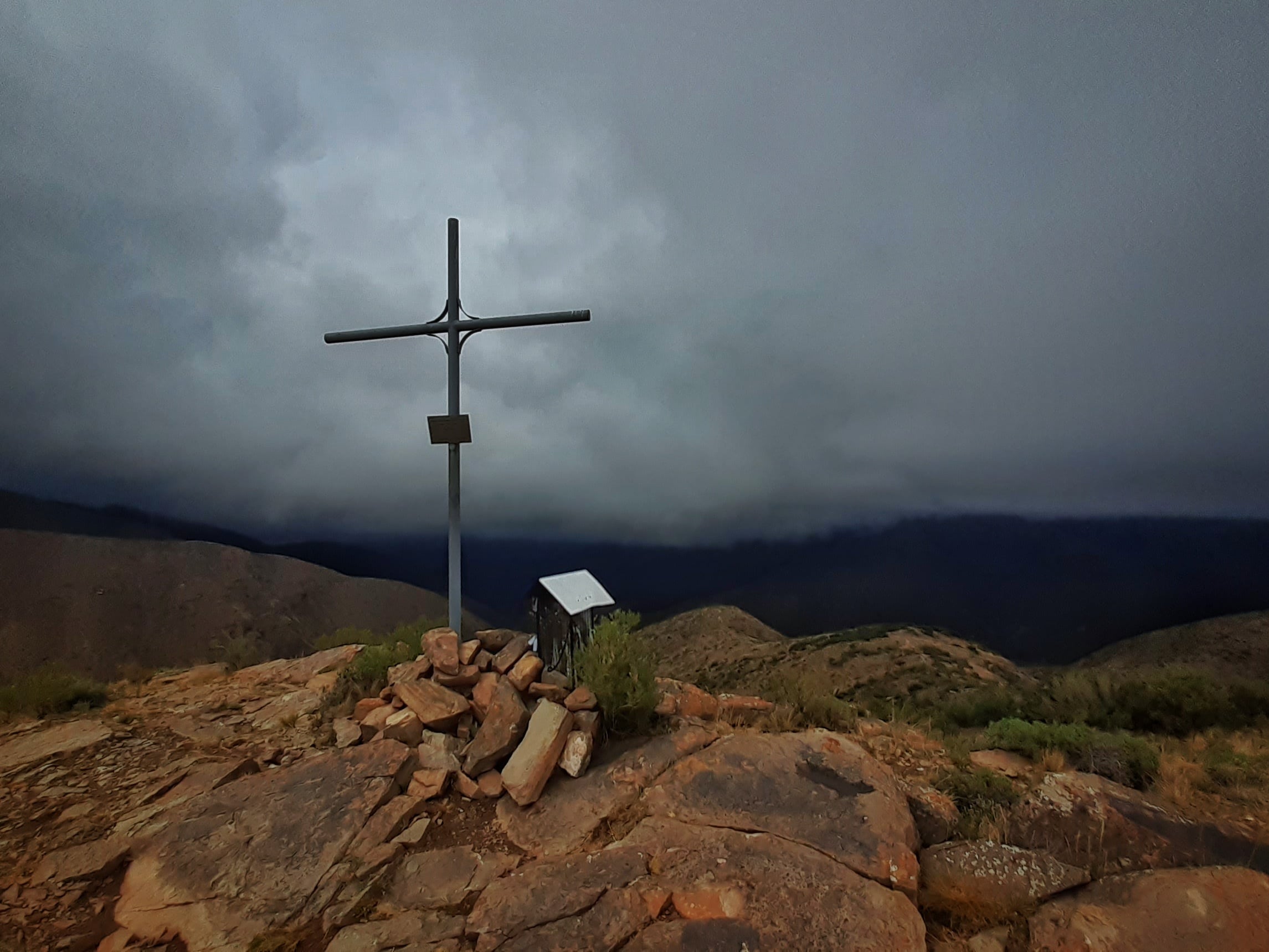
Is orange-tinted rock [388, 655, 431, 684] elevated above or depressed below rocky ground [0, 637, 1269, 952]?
above

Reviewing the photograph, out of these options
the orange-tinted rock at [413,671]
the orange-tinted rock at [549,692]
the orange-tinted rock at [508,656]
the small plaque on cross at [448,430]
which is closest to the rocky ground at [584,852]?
the orange-tinted rock at [549,692]

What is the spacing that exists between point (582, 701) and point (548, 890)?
7.58 feet

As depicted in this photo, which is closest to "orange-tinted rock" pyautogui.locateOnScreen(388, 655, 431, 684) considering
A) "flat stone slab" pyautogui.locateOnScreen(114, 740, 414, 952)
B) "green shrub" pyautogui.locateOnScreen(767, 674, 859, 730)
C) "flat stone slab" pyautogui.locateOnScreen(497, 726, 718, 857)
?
"flat stone slab" pyautogui.locateOnScreen(114, 740, 414, 952)

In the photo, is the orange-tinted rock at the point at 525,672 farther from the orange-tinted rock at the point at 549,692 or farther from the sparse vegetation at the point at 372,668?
the sparse vegetation at the point at 372,668

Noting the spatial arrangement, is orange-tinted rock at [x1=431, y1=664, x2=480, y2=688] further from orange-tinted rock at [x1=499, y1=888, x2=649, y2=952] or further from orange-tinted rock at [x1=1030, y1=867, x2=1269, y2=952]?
orange-tinted rock at [x1=1030, y1=867, x2=1269, y2=952]

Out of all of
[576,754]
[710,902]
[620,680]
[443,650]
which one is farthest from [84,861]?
[710,902]

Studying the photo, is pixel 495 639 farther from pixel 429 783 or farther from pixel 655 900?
pixel 655 900

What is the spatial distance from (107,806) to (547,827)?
483 centimetres

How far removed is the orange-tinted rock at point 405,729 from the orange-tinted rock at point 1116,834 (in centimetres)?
632

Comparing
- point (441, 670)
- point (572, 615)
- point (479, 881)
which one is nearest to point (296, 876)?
point (479, 881)

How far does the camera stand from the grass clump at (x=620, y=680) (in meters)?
6.59

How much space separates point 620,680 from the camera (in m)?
6.63

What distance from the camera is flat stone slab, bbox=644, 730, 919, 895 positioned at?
15.3 feet

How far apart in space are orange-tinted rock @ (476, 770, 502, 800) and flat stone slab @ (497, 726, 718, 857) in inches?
4.5
